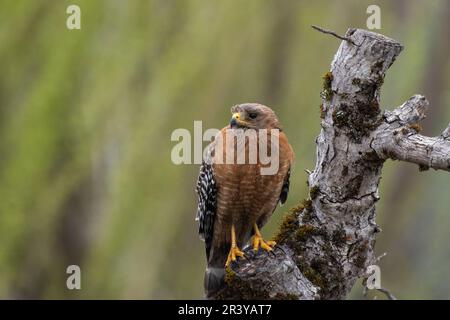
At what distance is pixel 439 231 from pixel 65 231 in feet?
14.9

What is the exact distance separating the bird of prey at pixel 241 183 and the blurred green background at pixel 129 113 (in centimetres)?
297

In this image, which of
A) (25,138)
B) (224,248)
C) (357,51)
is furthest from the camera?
(25,138)

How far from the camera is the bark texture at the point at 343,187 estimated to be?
327cm

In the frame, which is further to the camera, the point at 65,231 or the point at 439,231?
the point at 439,231

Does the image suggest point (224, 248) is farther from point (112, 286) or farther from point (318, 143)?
point (112, 286)

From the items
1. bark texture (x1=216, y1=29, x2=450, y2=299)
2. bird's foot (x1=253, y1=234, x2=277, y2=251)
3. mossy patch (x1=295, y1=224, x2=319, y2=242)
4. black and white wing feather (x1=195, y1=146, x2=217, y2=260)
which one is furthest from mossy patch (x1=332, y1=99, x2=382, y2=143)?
black and white wing feather (x1=195, y1=146, x2=217, y2=260)

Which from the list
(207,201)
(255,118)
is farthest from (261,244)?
(255,118)

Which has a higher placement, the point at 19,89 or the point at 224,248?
the point at 19,89

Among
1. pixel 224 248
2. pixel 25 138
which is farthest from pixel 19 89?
pixel 224 248

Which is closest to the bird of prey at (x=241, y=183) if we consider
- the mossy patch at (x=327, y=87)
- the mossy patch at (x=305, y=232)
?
the mossy patch at (x=305, y=232)

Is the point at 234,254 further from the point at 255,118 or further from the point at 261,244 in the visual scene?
the point at 255,118

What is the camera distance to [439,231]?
895cm

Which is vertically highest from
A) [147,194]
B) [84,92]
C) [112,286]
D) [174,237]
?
[84,92]

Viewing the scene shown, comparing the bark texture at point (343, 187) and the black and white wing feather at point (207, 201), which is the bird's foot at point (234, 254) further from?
the black and white wing feather at point (207, 201)
